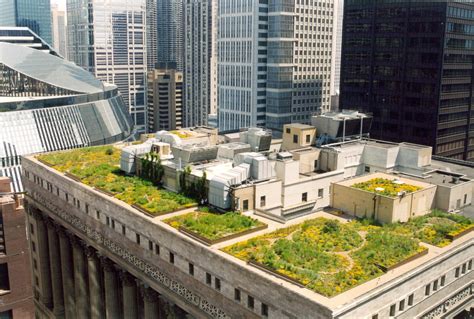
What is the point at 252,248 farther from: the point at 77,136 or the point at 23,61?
the point at 23,61

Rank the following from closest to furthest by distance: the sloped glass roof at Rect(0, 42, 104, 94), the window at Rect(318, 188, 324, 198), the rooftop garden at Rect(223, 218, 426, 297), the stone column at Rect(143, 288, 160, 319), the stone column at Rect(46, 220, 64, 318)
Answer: the rooftop garden at Rect(223, 218, 426, 297) < the stone column at Rect(143, 288, 160, 319) < the window at Rect(318, 188, 324, 198) < the stone column at Rect(46, 220, 64, 318) < the sloped glass roof at Rect(0, 42, 104, 94)

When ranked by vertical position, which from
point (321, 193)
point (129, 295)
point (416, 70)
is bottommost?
point (129, 295)

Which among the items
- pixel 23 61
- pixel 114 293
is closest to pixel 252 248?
pixel 114 293

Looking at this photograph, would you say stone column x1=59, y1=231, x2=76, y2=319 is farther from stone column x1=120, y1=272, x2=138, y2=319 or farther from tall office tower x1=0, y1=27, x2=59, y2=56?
tall office tower x1=0, y1=27, x2=59, y2=56

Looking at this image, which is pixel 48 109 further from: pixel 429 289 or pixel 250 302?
pixel 429 289

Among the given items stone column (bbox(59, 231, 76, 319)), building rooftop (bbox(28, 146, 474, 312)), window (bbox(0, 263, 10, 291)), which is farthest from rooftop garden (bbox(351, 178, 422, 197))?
stone column (bbox(59, 231, 76, 319))

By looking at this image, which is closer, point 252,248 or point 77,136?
point 252,248

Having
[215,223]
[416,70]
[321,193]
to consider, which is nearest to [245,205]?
[215,223]
